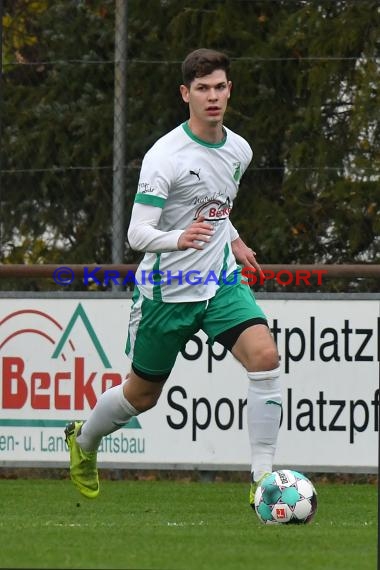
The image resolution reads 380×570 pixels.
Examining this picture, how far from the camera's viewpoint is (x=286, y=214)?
11289 mm

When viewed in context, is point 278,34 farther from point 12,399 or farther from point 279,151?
point 12,399

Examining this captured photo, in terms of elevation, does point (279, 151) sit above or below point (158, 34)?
below

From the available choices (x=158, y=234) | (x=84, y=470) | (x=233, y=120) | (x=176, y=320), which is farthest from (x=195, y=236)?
(x=233, y=120)

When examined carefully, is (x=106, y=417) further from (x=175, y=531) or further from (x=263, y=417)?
(x=175, y=531)

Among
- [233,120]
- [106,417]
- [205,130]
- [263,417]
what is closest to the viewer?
[263,417]


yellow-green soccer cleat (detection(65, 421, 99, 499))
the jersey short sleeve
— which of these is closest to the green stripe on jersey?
the jersey short sleeve

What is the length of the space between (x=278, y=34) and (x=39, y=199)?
7.31ft

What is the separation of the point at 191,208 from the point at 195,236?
0.46 meters

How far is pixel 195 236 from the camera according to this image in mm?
6621

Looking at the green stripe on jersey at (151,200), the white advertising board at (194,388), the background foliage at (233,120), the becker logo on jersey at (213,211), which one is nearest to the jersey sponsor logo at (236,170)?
the becker logo on jersey at (213,211)

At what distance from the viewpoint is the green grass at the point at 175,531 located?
5254 millimetres

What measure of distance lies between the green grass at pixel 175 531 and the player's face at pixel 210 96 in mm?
1882

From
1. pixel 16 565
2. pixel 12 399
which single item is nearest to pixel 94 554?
pixel 16 565

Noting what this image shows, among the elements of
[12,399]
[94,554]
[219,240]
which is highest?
[219,240]
